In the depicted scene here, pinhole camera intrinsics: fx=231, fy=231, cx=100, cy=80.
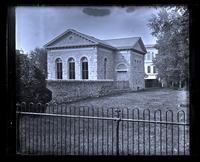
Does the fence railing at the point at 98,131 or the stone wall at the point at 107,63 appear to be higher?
the stone wall at the point at 107,63

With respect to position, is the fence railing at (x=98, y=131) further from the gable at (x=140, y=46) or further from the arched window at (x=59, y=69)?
the gable at (x=140, y=46)

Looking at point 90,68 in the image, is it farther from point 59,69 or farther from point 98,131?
point 98,131

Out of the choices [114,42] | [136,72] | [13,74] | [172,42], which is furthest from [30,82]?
[172,42]

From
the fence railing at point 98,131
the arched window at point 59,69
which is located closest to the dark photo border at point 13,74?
the fence railing at point 98,131

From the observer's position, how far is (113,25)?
173 cm

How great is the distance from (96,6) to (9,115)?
0.99m

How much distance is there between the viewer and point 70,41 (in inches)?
69.7

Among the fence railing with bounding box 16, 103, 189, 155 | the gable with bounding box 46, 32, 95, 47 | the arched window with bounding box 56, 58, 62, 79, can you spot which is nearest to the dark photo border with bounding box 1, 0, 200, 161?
the fence railing with bounding box 16, 103, 189, 155

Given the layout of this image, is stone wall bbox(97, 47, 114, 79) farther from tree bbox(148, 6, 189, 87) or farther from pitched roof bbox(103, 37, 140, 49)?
tree bbox(148, 6, 189, 87)

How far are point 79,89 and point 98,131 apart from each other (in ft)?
1.16

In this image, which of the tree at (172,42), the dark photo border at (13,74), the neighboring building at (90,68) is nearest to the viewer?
the dark photo border at (13,74)

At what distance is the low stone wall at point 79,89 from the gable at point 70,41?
29 cm

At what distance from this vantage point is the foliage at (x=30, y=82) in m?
1.73
